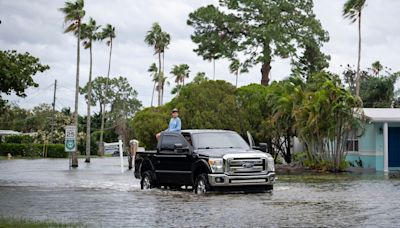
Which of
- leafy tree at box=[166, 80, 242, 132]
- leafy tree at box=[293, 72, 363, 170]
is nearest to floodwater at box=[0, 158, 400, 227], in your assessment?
leafy tree at box=[293, 72, 363, 170]

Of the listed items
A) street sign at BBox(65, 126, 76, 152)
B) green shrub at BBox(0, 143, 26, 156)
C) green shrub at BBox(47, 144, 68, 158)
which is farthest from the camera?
green shrub at BBox(0, 143, 26, 156)

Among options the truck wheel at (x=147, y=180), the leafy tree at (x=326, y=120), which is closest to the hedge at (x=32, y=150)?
the leafy tree at (x=326, y=120)

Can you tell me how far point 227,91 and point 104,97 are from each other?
238 ft

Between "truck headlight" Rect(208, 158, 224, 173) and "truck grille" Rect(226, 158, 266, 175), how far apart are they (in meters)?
0.16

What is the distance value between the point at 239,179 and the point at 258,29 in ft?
114

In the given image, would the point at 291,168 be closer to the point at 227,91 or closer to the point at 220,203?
the point at 227,91

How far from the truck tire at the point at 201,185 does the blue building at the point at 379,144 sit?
59.5 ft

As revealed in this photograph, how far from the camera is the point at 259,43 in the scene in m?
52.3

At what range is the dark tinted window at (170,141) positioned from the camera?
19031 millimetres

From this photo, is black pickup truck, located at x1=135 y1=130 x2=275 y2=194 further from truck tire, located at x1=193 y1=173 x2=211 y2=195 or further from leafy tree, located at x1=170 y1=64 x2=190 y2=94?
leafy tree, located at x1=170 y1=64 x2=190 y2=94

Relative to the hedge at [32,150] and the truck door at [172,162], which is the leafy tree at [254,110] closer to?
the truck door at [172,162]

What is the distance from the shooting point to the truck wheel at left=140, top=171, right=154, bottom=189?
19.7 meters

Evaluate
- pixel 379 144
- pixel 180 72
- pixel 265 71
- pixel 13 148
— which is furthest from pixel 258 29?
pixel 180 72

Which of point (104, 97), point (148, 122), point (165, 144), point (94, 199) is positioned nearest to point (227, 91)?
point (148, 122)
